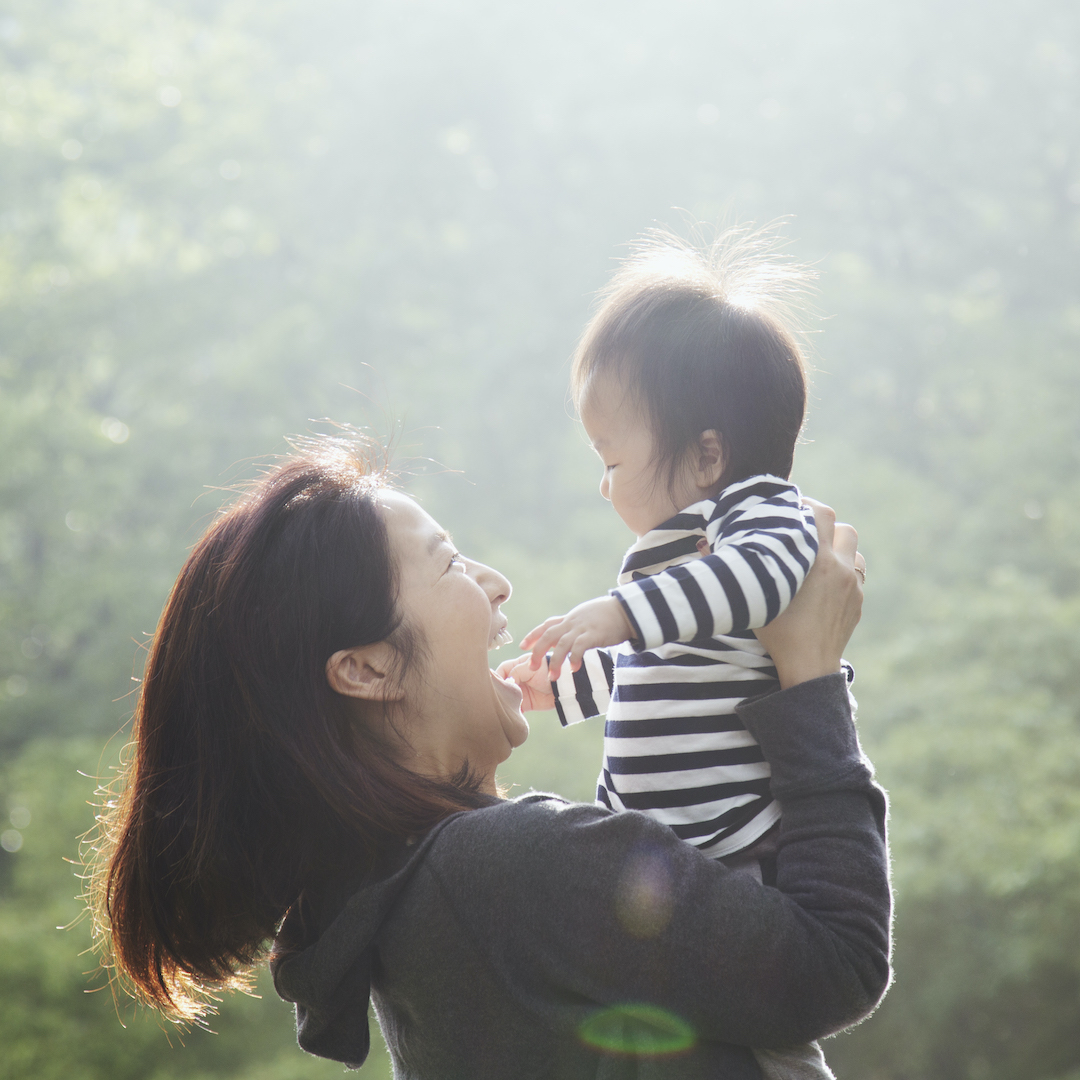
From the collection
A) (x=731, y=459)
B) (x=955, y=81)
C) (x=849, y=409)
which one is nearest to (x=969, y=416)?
(x=849, y=409)

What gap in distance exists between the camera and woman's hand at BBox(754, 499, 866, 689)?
1.06 m

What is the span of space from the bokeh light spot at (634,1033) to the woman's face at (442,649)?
0.33m

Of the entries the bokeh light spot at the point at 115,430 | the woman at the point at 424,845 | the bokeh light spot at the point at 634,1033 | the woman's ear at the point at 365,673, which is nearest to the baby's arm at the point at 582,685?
the woman at the point at 424,845

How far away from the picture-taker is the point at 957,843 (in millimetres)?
4156

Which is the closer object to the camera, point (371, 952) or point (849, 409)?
point (371, 952)

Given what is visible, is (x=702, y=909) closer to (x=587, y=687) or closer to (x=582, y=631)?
(x=582, y=631)

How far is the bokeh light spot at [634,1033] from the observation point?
93 cm

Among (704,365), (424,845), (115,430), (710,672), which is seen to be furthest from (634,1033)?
(115,430)

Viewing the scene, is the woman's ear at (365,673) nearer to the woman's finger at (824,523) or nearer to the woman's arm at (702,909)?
the woman's arm at (702,909)

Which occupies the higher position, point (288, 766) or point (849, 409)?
point (288, 766)

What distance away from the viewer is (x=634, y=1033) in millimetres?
958

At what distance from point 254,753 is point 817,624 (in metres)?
0.59

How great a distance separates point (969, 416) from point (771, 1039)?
615cm

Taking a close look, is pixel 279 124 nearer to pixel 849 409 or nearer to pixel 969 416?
pixel 849 409
